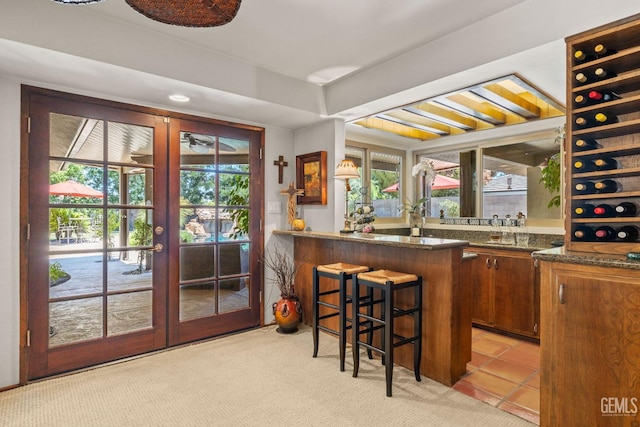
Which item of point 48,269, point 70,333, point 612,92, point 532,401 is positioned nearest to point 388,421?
point 532,401

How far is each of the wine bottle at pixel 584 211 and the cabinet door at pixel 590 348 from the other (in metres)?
0.40

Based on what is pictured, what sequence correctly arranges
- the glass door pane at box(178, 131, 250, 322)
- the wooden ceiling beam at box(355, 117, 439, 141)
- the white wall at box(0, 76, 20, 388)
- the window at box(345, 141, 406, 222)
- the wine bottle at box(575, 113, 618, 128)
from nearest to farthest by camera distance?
the wine bottle at box(575, 113, 618, 128) < the white wall at box(0, 76, 20, 388) < the glass door pane at box(178, 131, 250, 322) < the wooden ceiling beam at box(355, 117, 439, 141) < the window at box(345, 141, 406, 222)

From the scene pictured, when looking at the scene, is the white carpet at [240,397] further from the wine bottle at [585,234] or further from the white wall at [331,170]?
the white wall at [331,170]

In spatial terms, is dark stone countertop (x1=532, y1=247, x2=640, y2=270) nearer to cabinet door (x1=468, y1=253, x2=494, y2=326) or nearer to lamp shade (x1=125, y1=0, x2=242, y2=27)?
cabinet door (x1=468, y1=253, x2=494, y2=326)

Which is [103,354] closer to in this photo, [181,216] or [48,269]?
[48,269]

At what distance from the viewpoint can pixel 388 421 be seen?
2107 millimetres

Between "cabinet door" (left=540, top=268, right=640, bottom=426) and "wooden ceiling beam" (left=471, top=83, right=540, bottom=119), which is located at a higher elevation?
"wooden ceiling beam" (left=471, top=83, right=540, bottom=119)

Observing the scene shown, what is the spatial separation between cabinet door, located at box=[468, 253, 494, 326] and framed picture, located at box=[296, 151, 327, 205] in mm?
1785

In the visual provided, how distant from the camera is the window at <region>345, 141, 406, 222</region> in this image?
474 centimetres

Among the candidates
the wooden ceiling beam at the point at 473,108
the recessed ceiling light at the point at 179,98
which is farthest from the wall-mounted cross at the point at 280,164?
the wooden ceiling beam at the point at 473,108

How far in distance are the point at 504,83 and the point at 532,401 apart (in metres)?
2.65

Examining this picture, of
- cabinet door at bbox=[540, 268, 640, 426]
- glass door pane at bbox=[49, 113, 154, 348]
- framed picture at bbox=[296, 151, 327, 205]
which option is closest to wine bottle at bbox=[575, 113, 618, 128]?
cabinet door at bbox=[540, 268, 640, 426]

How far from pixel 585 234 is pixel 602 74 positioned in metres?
0.89

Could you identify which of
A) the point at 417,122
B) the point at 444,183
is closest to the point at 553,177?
the point at 444,183
